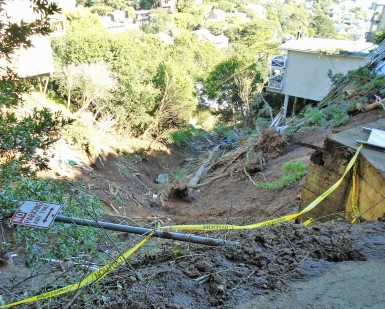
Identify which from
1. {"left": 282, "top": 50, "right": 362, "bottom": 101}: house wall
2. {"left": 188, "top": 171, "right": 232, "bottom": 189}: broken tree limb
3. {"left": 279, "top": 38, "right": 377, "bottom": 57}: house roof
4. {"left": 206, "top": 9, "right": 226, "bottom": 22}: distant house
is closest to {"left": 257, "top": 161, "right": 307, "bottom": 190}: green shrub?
{"left": 188, "top": 171, "right": 232, "bottom": 189}: broken tree limb

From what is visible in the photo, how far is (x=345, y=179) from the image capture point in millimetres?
3717

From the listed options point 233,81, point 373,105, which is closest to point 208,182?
point 373,105

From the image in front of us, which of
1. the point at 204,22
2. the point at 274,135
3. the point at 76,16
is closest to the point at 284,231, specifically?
the point at 274,135

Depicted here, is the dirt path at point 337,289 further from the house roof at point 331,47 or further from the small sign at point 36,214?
the house roof at point 331,47

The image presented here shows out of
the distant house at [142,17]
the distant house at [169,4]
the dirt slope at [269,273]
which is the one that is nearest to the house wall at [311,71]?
the dirt slope at [269,273]

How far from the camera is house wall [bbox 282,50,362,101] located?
1867cm

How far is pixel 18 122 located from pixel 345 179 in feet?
11.7

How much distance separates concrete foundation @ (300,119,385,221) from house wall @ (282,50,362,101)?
51.5 feet

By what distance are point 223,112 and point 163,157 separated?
1091cm

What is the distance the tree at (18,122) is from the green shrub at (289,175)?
20.7 feet

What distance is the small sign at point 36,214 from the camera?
6.55ft

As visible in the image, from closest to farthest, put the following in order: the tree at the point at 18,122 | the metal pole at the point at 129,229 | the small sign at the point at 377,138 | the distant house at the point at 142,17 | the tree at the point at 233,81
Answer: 1. the metal pole at the point at 129,229
2. the tree at the point at 18,122
3. the small sign at the point at 377,138
4. the tree at the point at 233,81
5. the distant house at the point at 142,17

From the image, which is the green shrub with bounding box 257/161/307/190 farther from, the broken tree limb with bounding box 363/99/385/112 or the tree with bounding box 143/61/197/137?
the tree with bounding box 143/61/197/137

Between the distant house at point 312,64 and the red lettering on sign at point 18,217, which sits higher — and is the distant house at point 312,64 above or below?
below
